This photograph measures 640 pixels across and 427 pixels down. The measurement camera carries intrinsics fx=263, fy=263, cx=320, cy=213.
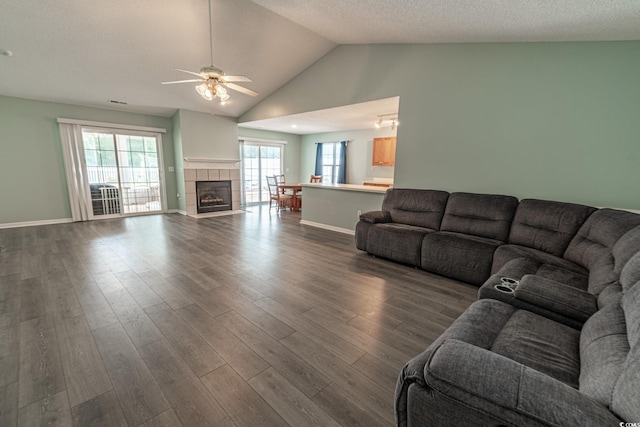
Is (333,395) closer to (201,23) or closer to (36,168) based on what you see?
(201,23)

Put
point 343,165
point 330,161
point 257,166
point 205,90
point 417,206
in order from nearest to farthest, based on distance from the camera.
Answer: point 205,90
point 417,206
point 343,165
point 257,166
point 330,161

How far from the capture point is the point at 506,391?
2.55 ft

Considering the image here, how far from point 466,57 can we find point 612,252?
8.99ft

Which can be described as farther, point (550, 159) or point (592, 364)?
point (550, 159)

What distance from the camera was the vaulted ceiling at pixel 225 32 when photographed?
245 centimetres

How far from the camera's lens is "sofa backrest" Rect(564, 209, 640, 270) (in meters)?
1.99

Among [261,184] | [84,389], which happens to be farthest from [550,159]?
[261,184]

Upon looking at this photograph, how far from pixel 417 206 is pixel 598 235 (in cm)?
181

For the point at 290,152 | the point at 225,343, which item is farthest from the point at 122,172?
the point at 225,343

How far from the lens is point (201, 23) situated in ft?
11.7

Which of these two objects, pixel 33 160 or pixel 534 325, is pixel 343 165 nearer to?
pixel 33 160

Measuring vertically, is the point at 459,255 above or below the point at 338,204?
below

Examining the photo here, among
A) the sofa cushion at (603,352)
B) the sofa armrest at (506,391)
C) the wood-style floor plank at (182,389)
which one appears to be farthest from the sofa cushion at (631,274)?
the wood-style floor plank at (182,389)

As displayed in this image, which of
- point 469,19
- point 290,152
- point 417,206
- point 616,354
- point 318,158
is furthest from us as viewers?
point 290,152
